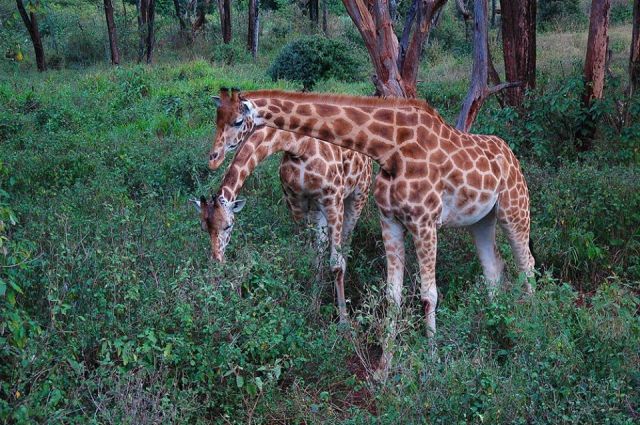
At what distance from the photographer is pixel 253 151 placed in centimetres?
772

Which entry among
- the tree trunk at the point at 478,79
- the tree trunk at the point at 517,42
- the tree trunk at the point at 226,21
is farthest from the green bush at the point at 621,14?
the tree trunk at the point at 478,79

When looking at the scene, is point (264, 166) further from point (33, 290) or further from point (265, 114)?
point (33, 290)

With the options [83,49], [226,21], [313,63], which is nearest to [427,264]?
[313,63]

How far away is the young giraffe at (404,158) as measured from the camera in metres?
6.65

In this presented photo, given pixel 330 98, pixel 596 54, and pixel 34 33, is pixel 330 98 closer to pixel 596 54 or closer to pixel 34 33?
pixel 596 54

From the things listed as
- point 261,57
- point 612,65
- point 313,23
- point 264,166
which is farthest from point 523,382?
point 313,23

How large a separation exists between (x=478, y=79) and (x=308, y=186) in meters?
2.99

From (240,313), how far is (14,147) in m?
8.00

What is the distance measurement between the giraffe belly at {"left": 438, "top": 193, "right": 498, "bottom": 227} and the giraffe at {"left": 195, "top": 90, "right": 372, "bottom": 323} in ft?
3.77

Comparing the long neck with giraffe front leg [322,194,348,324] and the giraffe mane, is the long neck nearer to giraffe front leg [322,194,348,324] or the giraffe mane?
giraffe front leg [322,194,348,324]

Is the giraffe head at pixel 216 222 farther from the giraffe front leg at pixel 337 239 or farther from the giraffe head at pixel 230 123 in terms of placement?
the giraffe front leg at pixel 337 239

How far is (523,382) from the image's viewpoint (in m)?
5.24

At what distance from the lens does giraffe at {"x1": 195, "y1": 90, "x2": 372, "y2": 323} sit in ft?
23.4

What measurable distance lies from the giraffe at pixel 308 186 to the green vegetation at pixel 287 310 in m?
0.25
